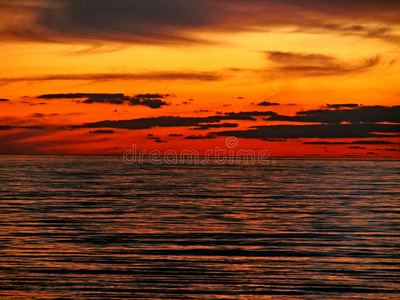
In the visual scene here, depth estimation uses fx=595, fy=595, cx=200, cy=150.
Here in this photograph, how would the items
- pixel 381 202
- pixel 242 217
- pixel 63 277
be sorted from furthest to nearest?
pixel 381 202
pixel 242 217
pixel 63 277

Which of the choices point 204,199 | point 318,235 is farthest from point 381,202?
point 318,235

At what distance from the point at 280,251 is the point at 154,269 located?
6481 millimetres

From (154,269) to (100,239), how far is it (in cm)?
751

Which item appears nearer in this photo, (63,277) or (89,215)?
(63,277)

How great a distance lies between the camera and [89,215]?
127 feet

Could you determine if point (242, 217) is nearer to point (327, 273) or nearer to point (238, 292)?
point (327, 273)

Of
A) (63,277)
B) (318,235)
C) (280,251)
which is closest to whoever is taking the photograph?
(63,277)

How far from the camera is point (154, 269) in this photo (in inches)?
855

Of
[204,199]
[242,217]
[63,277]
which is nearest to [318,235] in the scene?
[242,217]

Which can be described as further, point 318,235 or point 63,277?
point 318,235

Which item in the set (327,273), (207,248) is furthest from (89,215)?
(327,273)

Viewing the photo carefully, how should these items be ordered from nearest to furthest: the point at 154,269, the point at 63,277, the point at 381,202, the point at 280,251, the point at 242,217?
the point at 63,277 < the point at 154,269 < the point at 280,251 < the point at 242,217 < the point at 381,202

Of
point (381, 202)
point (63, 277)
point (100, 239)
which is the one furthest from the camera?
point (381, 202)

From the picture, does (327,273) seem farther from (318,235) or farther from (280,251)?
(318,235)
